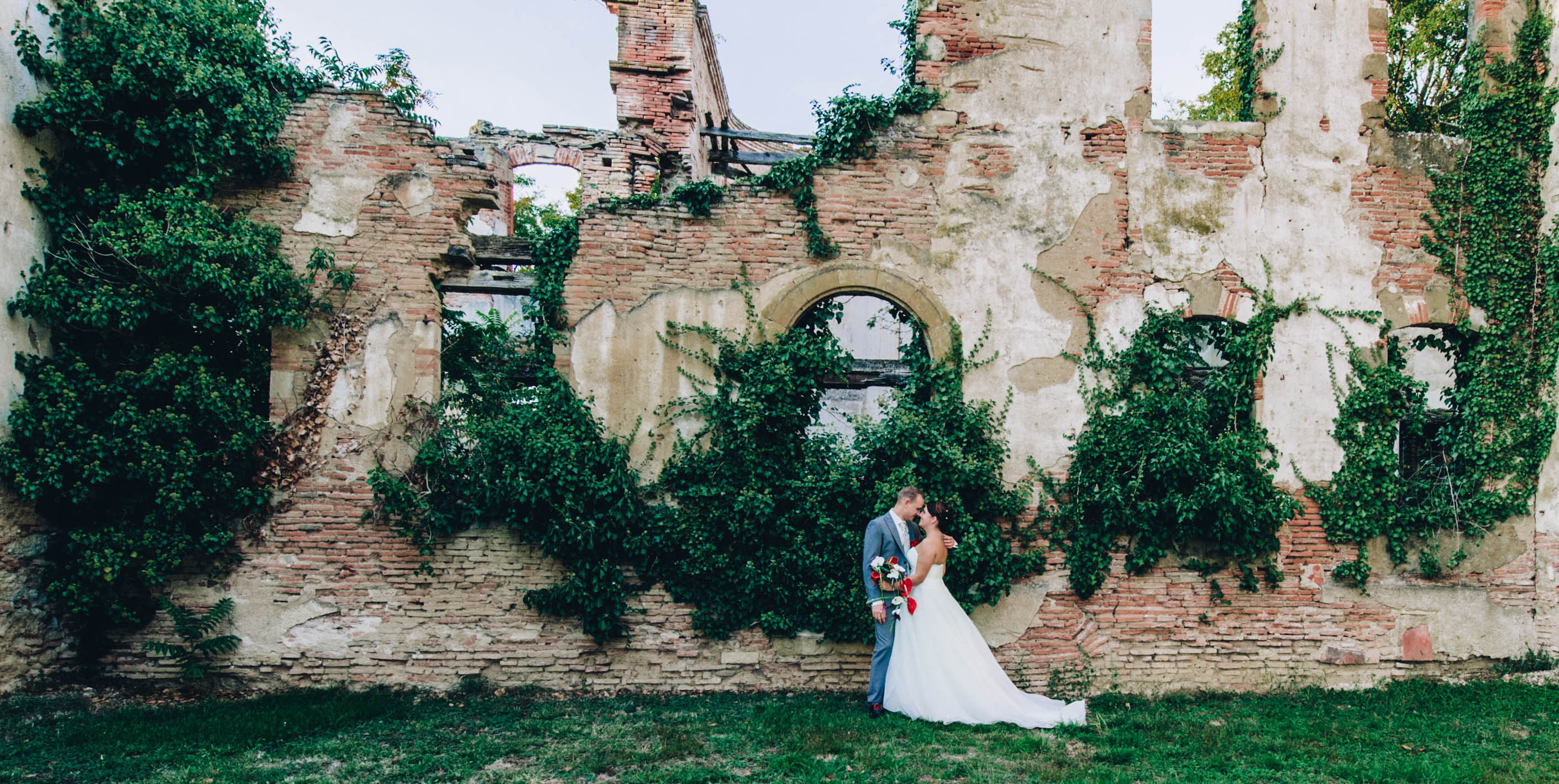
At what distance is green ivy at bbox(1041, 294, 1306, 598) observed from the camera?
772cm

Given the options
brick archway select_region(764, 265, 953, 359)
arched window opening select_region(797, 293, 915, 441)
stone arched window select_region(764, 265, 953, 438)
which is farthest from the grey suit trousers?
brick archway select_region(764, 265, 953, 359)

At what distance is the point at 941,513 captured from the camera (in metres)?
7.57

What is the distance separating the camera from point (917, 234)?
Answer: 822 centimetres

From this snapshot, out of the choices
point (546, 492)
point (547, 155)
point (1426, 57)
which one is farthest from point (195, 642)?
point (1426, 57)

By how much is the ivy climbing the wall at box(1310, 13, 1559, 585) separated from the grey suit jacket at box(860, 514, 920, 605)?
166 inches

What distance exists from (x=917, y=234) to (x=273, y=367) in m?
5.88

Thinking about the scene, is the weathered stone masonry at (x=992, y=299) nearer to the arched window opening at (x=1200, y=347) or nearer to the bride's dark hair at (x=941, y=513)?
the arched window opening at (x=1200, y=347)

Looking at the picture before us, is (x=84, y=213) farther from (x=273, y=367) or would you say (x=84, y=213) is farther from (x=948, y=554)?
(x=948, y=554)

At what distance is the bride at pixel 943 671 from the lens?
6426 millimetres

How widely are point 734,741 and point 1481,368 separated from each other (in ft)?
25.1

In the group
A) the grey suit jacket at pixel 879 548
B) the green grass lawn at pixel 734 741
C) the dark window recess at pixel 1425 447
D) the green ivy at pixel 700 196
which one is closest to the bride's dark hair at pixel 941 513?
the grey suit jacket at pixel 879 548

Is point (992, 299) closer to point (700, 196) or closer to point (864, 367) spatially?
point (864, 367)

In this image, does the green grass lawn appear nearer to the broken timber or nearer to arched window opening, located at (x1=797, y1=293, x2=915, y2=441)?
arched window opening, located at (x1=797, y1=293, x2=915, y2=441)

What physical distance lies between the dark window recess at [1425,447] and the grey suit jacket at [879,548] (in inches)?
196
